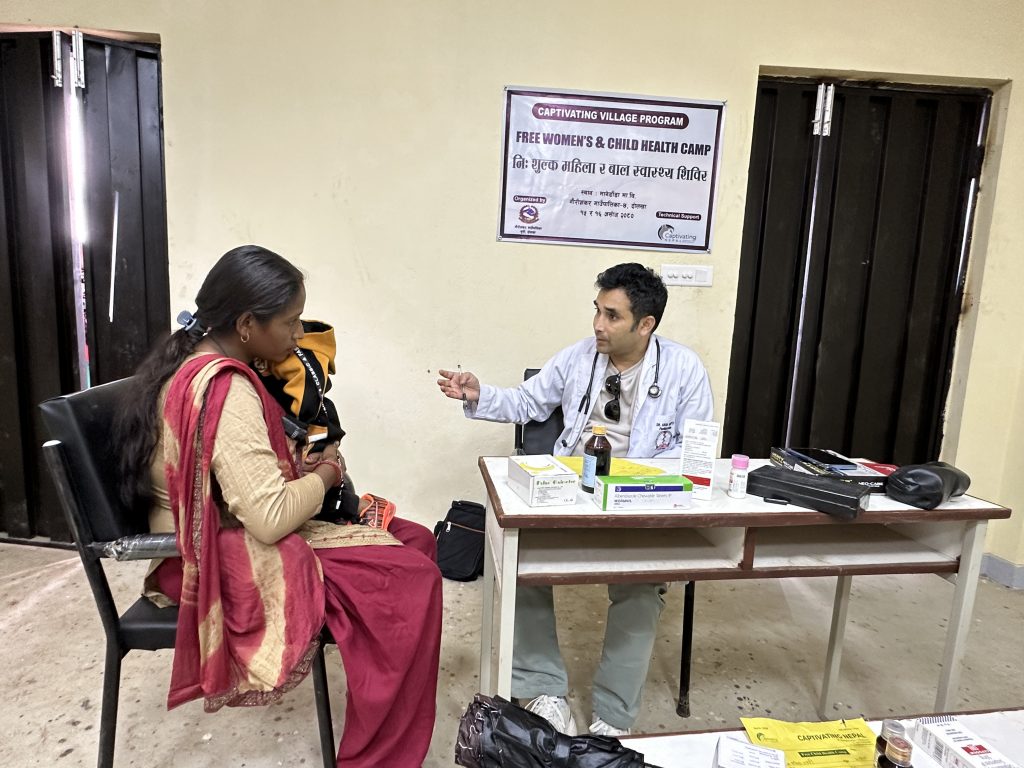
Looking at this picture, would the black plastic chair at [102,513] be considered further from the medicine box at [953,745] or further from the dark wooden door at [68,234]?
the dark wooden door at [68,234]

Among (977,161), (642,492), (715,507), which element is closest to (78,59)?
(642,492)

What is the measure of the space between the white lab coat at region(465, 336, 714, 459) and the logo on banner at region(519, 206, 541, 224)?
77 centimetres

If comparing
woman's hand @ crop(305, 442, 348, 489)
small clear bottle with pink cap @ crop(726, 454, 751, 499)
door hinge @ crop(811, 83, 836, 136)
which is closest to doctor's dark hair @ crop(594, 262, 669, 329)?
small clear bottle with pink cap @ crop(726, 454, 751, 499)

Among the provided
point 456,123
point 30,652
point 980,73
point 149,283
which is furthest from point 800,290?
point 30,652

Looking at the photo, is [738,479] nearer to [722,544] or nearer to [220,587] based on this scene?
[722,544]

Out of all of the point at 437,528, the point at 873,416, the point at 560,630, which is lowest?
the point at 560,630

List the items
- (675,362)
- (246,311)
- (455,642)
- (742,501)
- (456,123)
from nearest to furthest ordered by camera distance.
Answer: (246,311) < (742,501) < (675,362) < (455,642) < (456,123)

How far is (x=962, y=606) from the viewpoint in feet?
5.05

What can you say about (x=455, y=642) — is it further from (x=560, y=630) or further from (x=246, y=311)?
(x=246, y=311)

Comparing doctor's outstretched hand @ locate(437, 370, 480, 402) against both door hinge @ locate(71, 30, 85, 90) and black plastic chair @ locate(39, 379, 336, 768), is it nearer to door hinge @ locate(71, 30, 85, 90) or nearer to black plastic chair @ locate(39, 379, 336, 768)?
black plastic chair @ locate(39, 379, 336, 768)

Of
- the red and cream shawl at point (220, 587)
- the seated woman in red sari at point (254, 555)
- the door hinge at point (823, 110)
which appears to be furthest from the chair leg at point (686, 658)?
the door hinge at point (823, 110)

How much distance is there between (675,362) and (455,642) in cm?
126

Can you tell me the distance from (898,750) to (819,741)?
15 centimetres

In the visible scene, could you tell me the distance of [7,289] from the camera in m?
2.59
